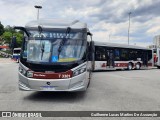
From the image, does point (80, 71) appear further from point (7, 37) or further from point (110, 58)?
point (7, 37)

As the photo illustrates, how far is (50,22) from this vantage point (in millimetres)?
11141

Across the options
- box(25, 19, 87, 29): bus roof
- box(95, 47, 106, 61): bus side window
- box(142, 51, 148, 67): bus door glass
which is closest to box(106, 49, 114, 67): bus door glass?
box(95, 47, 106, 61): bus side window

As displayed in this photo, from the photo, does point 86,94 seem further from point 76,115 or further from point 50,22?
point 76,115

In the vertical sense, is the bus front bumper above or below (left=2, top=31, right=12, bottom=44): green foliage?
below

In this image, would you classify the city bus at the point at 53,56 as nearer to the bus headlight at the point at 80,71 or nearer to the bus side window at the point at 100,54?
the bus headlight at the point at 80,71

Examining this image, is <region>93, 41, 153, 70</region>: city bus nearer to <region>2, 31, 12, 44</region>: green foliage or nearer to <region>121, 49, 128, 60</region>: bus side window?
<region>121, 49, 128, 60</region>: bus side window

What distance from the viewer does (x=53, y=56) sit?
10359mm

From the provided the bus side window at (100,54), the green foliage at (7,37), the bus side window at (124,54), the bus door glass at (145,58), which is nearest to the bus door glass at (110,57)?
the bus side window at (100,54)

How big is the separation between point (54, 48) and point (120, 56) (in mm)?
20986

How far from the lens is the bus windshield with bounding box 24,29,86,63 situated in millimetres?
10352

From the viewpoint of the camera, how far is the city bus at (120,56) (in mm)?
27828

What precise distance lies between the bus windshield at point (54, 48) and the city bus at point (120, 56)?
54.0 ft

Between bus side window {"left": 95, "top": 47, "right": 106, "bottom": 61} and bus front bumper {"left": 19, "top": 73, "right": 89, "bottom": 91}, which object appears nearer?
bus front bumper {"left": 19, "top": 73, "right": 89, "bottom": 91}

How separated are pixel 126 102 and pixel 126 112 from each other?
1.80 meters
